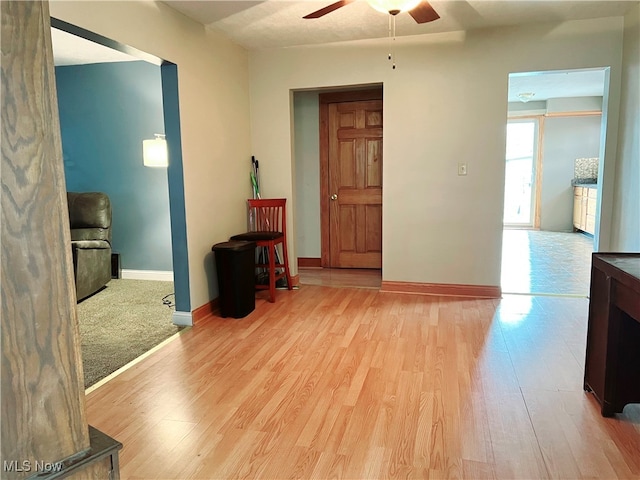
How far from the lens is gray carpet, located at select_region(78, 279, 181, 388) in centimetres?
280

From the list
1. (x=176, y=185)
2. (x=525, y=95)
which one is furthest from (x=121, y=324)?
(x=525, y=95)

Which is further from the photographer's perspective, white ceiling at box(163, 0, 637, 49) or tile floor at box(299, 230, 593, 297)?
tile floor at box(299, 230, 593, 297)

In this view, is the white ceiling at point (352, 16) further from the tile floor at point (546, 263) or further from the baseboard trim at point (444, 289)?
the tile floor at point (546, 263)

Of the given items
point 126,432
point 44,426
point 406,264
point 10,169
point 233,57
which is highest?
point 233,57

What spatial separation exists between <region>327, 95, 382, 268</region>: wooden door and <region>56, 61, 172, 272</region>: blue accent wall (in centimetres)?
190

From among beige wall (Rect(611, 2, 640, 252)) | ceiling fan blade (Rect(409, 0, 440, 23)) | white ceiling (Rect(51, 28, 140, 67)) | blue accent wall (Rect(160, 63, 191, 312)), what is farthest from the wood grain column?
beige wall (Rect(611, 2, 640, 252))

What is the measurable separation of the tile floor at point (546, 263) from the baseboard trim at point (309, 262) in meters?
2.14

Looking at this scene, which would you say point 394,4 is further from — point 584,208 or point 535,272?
point 584,208

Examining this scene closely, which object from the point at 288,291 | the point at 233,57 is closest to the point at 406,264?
the point at 288,291

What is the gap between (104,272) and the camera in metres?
4.51

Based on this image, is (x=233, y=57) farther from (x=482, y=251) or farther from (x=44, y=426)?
(x=44, y=426)

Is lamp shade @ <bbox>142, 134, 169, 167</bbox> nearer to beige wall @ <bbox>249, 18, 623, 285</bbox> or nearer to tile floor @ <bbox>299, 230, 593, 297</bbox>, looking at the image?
beige wall @ <bbox>249, 18, 623, 285</bbox>

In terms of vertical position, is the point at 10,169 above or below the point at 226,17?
below

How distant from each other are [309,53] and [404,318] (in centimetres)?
265
